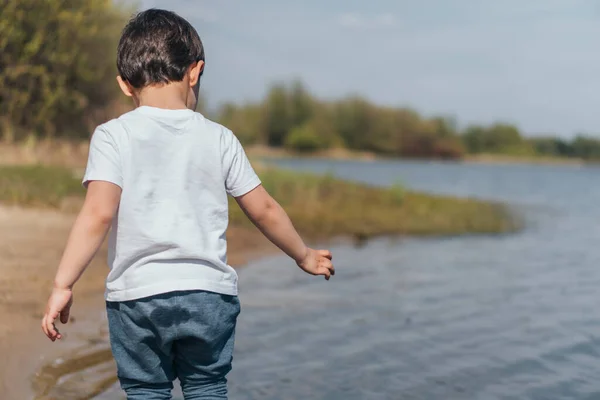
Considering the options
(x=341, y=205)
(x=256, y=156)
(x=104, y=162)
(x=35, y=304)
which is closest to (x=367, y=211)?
(x=341, y=205)

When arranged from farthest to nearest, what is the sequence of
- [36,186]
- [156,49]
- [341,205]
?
[341,205]
[36,186]
[156,49]

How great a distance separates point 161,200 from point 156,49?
19.3 inches

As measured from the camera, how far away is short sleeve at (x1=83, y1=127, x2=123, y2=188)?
101 inches

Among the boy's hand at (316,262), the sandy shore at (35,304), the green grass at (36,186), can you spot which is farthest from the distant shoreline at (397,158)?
the boy's hand at (316,262)

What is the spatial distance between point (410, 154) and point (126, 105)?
72.0 meters

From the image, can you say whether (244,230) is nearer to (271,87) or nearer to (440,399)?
(440,399)

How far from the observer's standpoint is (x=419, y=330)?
6.39 m

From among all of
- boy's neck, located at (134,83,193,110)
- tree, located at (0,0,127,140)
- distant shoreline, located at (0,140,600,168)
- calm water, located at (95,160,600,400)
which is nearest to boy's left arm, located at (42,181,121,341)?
boy's neck, located at (134,83,193,110)

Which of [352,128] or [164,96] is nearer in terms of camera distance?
[164,96]

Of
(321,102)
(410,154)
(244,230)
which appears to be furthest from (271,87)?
(244,230)

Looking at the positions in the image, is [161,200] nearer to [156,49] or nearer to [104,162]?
[104,162]

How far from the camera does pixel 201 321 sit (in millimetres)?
2627

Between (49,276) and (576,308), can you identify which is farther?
(576,308)

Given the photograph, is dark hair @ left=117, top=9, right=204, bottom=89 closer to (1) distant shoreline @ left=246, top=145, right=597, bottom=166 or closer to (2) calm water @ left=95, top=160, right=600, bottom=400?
(2) calm water @ left=95, top=160, right=600, bottom=400
